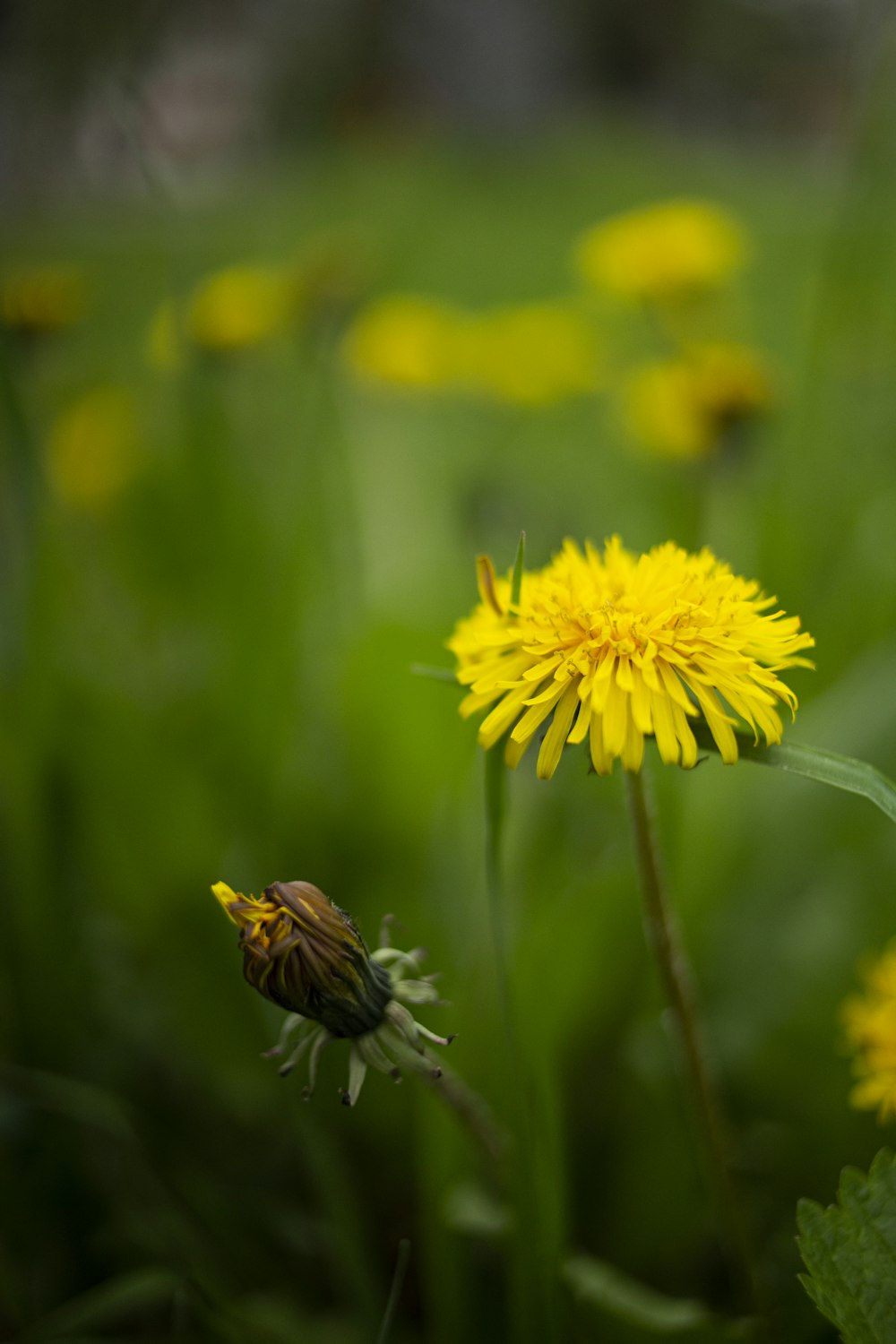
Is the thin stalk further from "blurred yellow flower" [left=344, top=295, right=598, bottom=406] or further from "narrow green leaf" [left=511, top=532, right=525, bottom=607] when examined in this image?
"blurred yellow flower" [left=344, top=295, right=598, bottom=406]

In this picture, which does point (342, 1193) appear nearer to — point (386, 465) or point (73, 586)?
point (73, 586)

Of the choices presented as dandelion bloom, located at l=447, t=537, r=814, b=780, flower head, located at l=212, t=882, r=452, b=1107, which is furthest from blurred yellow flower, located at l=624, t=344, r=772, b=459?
flower head, located at l=212, t=882, r=452, b=1107

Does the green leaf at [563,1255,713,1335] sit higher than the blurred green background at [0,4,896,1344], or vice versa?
the blurred green background at [0,4,896,1344]

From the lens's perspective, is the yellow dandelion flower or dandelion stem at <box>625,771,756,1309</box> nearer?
dandelion stem at <box>625,771,756,1309</box>

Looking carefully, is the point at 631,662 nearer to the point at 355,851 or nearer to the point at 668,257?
the point at 355,851

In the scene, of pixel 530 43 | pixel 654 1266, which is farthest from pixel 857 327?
pixel 530 43

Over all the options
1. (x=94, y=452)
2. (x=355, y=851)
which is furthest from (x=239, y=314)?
(x=355, y=851)
